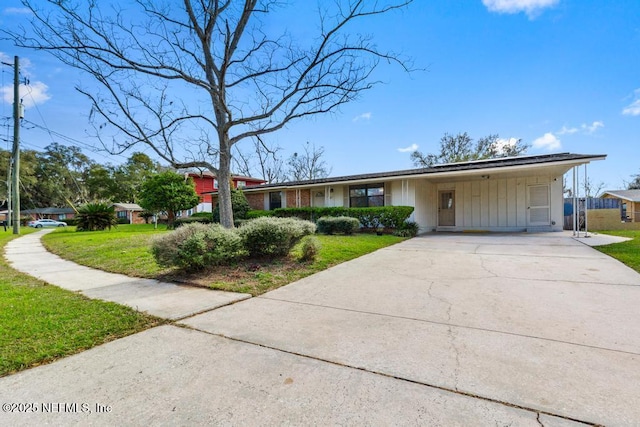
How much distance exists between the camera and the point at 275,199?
19594 millimetres

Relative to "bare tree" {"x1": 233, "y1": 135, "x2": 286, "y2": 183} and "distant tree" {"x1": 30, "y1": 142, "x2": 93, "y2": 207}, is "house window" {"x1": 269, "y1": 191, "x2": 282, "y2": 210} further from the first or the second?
"distant tree" {"x1": 30, "y1": 142, "x2": 93, "y2": 207}

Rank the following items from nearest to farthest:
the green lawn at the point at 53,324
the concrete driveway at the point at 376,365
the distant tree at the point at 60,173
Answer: the concrete driveway at the point at 376,365, the green lawn at the point at 53,324, the distant tree at the point at 60,173

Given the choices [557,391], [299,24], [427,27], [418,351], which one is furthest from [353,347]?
[427,27]

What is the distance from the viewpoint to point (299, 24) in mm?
7953

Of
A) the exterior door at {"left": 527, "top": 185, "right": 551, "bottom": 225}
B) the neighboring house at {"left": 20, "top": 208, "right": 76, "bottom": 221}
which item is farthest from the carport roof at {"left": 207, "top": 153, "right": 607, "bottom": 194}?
the neighboring house at {"left": 20, "top": 208, "right": 76, "bottom": 221}

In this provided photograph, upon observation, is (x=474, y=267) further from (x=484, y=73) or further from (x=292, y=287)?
(x=484, y=73)

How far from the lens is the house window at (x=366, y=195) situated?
50.3 feet

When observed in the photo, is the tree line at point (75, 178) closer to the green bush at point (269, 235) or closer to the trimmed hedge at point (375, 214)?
the trimmed hedge at point (375, 214)

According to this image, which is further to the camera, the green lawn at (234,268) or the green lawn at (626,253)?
the green lawn at (626,253)

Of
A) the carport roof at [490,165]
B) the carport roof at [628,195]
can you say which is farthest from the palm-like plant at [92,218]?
the carport roof at [628,195]

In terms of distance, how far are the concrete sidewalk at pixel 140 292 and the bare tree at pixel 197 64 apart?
306 cm

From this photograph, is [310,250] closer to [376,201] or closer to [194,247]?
[194,247]

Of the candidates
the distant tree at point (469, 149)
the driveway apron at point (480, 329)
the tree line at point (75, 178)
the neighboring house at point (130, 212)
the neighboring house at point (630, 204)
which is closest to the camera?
the driveway apron at point (480, 329)

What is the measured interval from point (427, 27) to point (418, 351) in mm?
9163
